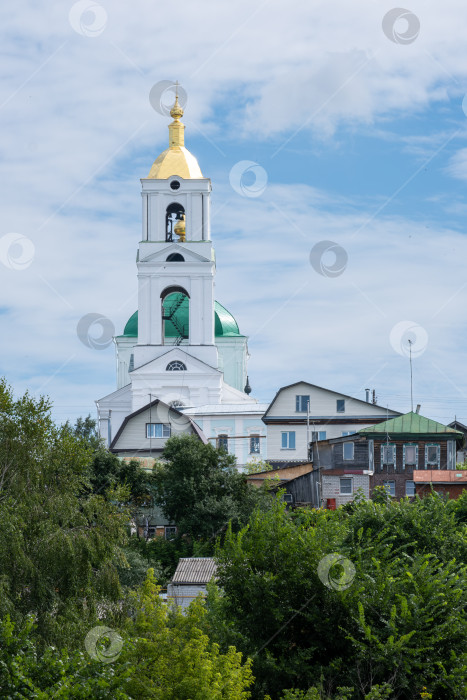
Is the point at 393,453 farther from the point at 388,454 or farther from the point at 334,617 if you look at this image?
the point at 334,617

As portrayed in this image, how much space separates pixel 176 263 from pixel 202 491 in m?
37.1

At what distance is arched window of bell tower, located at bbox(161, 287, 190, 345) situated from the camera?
86250 millimetres

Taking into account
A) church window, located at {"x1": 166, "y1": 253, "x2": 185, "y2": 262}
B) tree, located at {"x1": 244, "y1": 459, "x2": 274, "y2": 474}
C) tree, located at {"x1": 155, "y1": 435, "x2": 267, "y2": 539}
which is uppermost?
church window, located at {"x1": 166, "y1": 253, "x2": 185, "y2": 262}

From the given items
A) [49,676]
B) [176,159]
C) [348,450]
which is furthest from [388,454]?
[176,159]

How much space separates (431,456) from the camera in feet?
172

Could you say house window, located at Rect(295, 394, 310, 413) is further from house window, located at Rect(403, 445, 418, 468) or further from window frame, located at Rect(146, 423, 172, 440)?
house window, located at Rect(403, 445, 418, 468)

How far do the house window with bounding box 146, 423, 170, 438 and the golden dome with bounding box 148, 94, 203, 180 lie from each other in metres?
22.7

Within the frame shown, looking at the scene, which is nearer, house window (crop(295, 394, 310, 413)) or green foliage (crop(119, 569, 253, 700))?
green foliage (crop(119, 569, 253, 700))

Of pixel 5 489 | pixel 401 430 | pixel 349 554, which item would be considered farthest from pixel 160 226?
pixel 349 554

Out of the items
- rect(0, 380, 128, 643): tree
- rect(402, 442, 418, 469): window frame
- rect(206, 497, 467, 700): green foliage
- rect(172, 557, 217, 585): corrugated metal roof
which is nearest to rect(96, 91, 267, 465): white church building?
rect(402, 442, 418, 469): window frame

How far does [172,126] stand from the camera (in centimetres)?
8812

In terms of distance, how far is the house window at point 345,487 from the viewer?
166 feet

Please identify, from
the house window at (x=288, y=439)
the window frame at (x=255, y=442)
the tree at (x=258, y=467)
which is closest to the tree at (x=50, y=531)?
the tree at (x=258, y=467)

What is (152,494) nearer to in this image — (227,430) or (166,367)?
(227,430)
